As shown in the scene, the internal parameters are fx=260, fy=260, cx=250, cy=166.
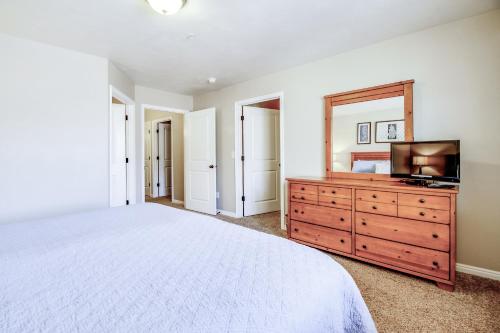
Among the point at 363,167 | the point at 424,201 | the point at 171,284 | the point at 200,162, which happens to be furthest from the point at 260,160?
the point at 171,284

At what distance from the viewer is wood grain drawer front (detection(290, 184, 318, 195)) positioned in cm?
284

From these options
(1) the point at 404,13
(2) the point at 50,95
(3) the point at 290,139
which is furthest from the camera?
(3) the point at 290,139

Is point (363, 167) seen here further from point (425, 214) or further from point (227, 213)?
point (227, 213)

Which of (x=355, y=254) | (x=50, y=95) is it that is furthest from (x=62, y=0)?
(x=355, y=254)

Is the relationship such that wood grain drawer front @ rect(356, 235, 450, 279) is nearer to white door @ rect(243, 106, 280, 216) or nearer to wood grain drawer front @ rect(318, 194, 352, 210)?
wood grain drawer front @ rect(318, 194, 352, 210)

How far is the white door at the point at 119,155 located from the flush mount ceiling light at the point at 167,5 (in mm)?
2381

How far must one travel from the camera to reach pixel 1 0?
2039 millimetres

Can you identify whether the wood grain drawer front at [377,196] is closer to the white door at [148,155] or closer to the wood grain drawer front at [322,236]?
the wood grain drawer front at [322,236]

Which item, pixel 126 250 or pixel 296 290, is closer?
pixel 296 290

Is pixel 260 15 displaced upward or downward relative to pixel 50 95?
upward

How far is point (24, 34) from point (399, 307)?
406 cm

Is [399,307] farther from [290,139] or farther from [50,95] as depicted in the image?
[50,95]

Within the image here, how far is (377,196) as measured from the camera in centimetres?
239

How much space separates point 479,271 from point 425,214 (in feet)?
2.63
